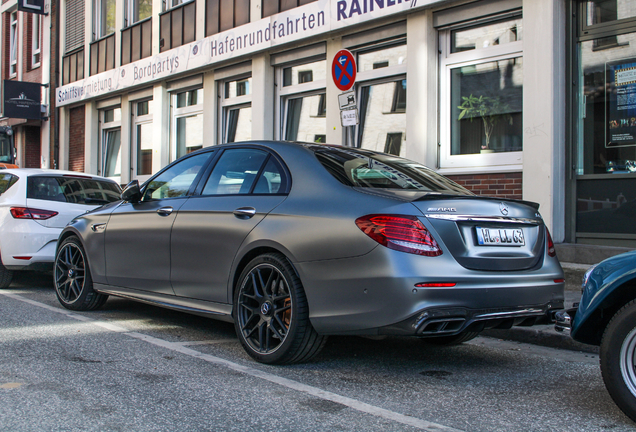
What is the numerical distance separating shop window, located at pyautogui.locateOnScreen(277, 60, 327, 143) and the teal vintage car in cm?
971

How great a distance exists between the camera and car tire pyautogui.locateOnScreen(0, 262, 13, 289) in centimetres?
852

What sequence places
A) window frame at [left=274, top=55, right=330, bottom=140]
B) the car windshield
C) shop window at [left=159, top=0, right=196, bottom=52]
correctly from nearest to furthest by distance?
1. the car windshield
2. window frame at [left=274, top=55, right=330, bottom=140]
3. shop window at [left=159, top=0, right=196, bottom=52]

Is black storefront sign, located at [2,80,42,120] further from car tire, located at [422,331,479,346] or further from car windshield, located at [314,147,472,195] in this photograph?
car tire, located at [422,331,479,346]

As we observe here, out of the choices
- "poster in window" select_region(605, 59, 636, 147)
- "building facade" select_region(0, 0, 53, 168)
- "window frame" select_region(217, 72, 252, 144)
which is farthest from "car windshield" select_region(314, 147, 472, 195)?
"building facade" select_region(0, 0, 53, 168)

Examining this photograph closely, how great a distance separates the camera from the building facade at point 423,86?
8812mm

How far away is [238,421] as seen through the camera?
3.35 m

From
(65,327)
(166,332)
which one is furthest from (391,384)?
(65,327)

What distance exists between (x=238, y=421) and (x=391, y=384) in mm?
1202

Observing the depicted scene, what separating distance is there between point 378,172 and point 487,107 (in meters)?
6.05

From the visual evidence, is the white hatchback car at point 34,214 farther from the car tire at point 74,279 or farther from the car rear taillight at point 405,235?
the car rear taillight at point 405,235

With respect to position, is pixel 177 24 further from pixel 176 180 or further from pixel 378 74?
pixel 176 180

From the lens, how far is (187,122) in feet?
56.5

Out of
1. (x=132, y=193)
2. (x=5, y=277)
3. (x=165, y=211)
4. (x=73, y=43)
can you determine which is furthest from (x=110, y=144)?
(x=165, y=211)

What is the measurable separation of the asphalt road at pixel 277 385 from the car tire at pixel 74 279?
26.1 inches
